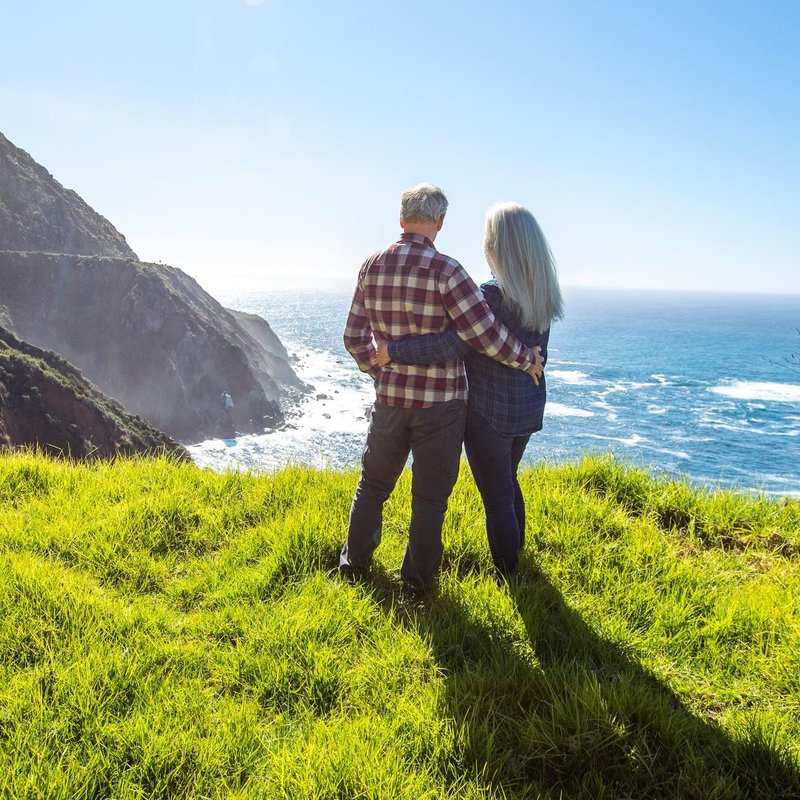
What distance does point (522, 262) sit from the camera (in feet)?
11.3

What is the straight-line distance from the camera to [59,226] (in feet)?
273

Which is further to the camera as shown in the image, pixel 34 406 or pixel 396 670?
pixel 34 406

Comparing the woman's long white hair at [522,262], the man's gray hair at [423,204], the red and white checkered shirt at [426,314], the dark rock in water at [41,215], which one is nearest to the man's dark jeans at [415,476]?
the red and white checkered shirt at [426,314]

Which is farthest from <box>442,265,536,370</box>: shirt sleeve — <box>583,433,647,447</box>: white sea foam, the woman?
<box>583,433,647,447</box>: white sea foam

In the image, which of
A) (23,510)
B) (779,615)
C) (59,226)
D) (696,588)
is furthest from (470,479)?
(59,226)

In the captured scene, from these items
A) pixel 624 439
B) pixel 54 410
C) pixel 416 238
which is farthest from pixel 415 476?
pixel 624 439

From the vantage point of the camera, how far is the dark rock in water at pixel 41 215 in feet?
255

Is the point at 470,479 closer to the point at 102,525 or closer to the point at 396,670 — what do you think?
the point at 396,670

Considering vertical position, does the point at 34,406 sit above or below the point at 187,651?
below

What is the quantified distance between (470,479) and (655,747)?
308 cm

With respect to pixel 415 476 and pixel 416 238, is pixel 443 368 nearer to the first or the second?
pixel 415 476

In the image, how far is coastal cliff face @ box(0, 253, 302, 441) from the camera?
62.8 metres

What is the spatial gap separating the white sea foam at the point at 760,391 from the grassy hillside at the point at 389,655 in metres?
81.9

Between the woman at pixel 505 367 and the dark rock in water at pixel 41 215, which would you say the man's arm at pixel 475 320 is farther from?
the dark rock in water at pixel 41 215
